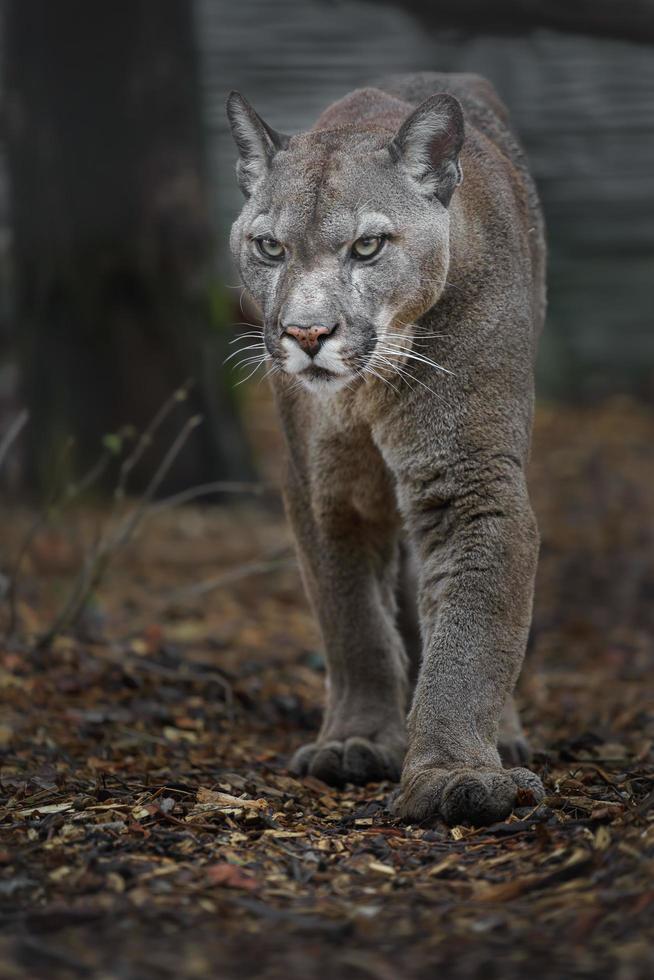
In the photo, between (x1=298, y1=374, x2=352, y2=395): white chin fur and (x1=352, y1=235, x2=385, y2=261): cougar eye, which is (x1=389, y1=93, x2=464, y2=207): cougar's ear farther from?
(x1=298, y1=374, x2=352, y2=395): white chin fur

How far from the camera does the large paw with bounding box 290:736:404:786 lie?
17.6 ft

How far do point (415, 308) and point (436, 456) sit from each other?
0.50 meters

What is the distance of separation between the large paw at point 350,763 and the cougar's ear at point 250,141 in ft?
6.74

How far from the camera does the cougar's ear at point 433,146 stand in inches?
198

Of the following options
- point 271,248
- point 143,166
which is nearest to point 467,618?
point 271,248

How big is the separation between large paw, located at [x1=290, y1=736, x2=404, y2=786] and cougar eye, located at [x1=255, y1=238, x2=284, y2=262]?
1.78 m

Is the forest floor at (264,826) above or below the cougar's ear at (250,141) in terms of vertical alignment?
below

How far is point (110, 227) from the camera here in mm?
11250

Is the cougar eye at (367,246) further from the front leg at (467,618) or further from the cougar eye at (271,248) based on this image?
the front leg at (467,618)

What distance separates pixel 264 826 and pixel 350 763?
1.02 metres

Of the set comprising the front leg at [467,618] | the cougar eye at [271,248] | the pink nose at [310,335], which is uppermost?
the cougar eye at [271,248]

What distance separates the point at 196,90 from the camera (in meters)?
11.4

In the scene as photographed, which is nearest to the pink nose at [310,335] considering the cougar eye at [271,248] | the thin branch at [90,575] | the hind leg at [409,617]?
the cougar eye at [271,248]

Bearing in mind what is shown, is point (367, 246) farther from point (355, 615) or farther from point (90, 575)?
point (90, 575)
